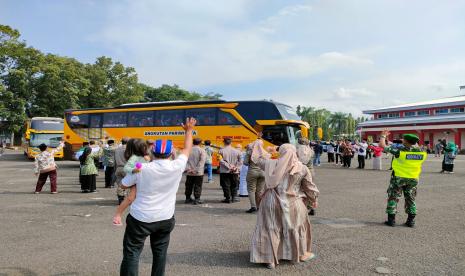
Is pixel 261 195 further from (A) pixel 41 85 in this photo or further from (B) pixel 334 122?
(B) pixel 334 122

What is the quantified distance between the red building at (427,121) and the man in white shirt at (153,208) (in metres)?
45.9

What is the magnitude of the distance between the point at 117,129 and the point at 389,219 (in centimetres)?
1570

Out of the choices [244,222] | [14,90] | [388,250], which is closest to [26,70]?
[14,90]

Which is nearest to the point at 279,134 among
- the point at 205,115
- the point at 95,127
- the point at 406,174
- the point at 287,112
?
the point at 287,112

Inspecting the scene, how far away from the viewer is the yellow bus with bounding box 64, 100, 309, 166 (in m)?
16.3

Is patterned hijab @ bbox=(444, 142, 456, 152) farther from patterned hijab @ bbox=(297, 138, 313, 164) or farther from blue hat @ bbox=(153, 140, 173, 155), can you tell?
blue hat @ bbox=(153, 140, 173, 155)

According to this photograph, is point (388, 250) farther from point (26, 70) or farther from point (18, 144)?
point (18, 144)

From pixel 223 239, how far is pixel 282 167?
78.7 inches

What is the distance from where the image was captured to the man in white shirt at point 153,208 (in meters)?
3.52

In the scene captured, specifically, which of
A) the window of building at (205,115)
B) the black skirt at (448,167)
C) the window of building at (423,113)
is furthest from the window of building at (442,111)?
the window of building at (205,115)

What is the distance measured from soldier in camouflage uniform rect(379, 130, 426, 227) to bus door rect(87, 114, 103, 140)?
54.7 feet

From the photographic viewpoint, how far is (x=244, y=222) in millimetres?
7383

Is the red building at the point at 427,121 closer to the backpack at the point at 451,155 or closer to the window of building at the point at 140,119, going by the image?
the backpack at the point at 451,155

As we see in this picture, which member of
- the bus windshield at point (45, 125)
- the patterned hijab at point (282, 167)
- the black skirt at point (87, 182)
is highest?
the bus windshield at point (45, 125)
